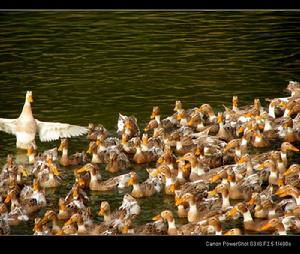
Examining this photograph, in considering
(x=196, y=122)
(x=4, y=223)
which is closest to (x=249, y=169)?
(x=196, y=122)

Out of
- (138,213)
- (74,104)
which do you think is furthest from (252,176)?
(74,104)

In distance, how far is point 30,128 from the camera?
56.8 ft

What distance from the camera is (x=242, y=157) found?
16125mm

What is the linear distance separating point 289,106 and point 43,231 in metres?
5.82

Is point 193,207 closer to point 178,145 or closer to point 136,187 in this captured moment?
point 136,187

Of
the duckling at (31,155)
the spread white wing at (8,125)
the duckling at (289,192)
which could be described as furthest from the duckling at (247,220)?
the spread white wing at (8,125)

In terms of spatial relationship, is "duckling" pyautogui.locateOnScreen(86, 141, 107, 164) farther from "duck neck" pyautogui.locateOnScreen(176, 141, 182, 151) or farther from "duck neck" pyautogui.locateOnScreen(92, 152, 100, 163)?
"duck neck" pyautogui.locateOnScreen(176, 141, 182, 151)

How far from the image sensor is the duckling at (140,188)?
1556 centimetres

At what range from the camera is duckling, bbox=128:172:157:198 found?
15.6m

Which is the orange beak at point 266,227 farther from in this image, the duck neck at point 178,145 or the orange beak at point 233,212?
the duck neck at point 178,145

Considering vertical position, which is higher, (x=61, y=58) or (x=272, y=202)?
(x=61, y=58)

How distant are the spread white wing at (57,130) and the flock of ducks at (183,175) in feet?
0.21
